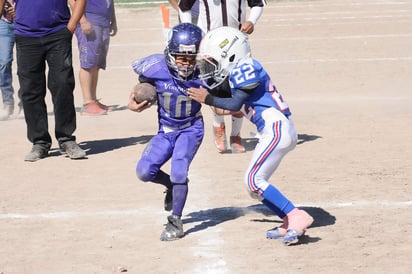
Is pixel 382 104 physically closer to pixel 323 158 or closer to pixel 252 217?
pixel 323 158

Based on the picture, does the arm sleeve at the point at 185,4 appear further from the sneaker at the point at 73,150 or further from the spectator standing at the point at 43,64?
the sneaker at the point at 73,150

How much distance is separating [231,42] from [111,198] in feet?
6.86

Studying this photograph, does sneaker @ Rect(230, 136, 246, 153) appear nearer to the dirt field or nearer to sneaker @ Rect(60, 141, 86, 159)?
the dirt field

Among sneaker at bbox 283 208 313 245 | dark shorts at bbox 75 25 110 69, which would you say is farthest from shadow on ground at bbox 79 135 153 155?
sneaker at bbox 283 208 313 245

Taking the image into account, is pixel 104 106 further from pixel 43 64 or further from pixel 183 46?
pixel 183 46

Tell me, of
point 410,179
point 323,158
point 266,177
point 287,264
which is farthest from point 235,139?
point 287,264

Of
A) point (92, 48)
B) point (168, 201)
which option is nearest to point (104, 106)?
point (92, 48)

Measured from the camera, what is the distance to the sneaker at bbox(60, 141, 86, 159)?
34.6ft

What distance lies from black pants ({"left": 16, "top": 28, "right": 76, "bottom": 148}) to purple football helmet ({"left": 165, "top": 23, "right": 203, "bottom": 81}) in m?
3.09

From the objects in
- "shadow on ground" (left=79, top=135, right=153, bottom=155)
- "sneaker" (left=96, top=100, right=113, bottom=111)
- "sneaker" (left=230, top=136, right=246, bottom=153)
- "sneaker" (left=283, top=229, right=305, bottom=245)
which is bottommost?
"sneaker" (left=96, top=100, right=113, bottom=111)

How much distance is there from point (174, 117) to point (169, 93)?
191 millimetres

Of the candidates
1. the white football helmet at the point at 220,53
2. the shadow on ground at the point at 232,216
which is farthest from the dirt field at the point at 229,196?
the white football helmet at the point at 220,53

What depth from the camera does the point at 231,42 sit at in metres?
7.42

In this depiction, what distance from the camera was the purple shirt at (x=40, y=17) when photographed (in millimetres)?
10469
